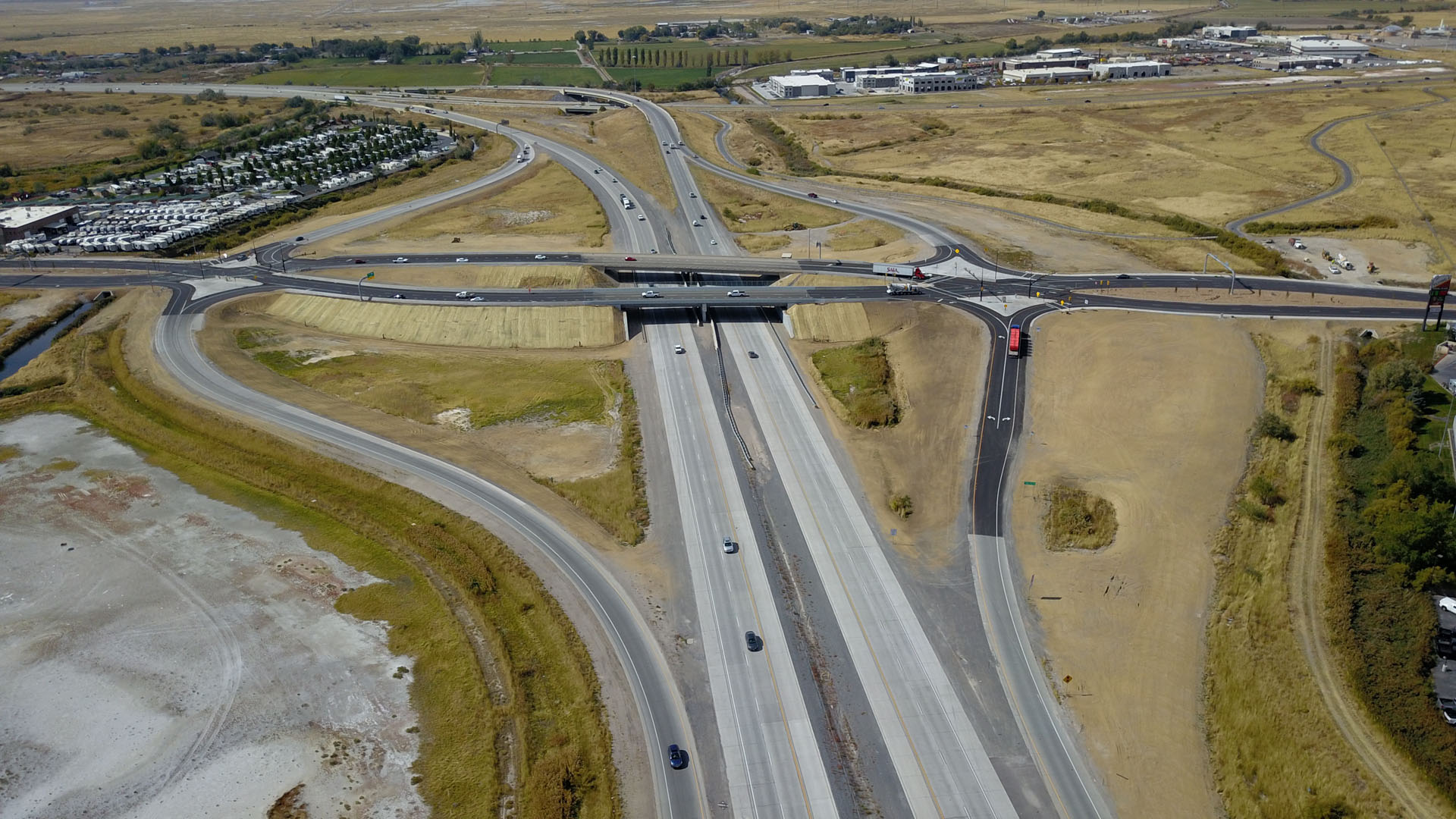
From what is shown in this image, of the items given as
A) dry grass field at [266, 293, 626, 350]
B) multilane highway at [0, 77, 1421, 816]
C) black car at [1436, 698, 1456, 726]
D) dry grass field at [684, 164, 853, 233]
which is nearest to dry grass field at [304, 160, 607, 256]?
multilane highway at [0, 77, 1421, 816]

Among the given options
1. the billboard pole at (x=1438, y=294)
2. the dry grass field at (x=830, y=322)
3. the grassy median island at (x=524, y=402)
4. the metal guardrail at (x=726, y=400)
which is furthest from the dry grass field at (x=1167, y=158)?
the grassy median island at (x=524, y=402)

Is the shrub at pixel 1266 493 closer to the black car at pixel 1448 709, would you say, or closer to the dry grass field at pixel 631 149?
the black car at pixel 1448 709

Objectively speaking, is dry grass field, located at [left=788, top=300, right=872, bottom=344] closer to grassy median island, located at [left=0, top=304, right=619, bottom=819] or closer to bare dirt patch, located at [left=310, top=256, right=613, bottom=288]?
bare dirt patch, located at [left=310, top=256, right=613, bottom=288]

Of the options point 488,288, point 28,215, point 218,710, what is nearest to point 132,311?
point 488,288

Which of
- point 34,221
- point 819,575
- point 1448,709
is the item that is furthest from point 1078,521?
point 34,221

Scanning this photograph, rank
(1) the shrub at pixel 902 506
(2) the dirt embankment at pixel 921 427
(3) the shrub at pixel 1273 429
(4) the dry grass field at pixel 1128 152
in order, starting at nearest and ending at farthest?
(2) the dirt embankment at pixel 921 427 < (1) the shrub at pixel 902 506 < (3) the shrub at pixel 1273 429 < (4) the dry grass field at pixel 1128 152

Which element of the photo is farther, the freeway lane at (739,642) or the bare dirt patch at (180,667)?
the bare dirt patch at (180,667)
